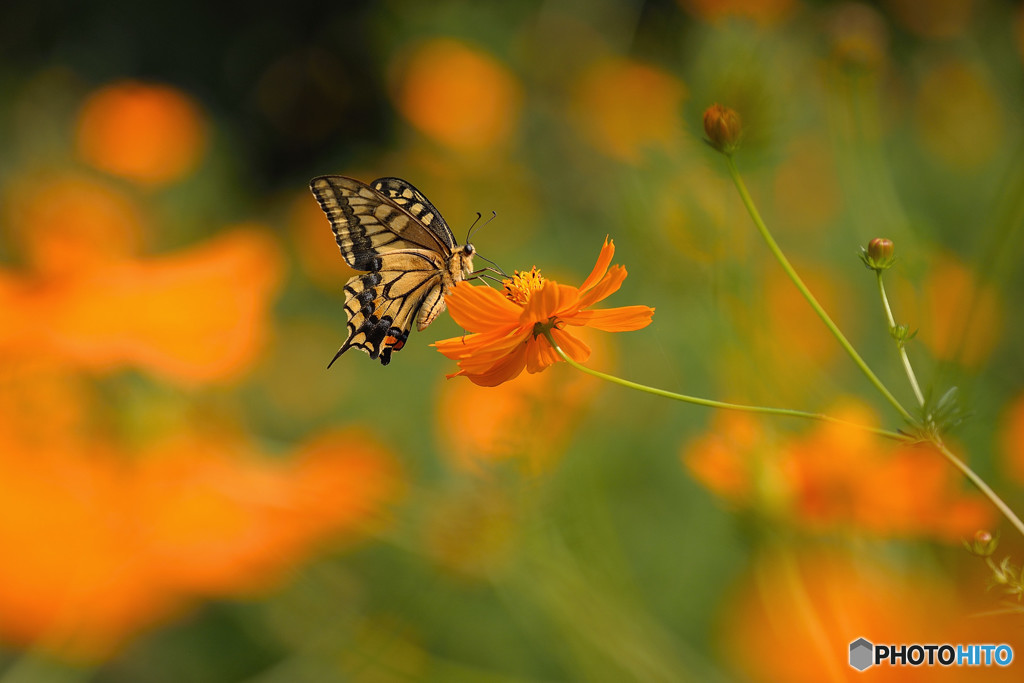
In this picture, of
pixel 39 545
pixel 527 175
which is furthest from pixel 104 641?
pixel 527 175

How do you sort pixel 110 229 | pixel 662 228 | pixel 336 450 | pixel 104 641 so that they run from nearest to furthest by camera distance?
1. pixel 662 228
2. pixel 104 641
3. pixel 336 450
4. pixel 110 229

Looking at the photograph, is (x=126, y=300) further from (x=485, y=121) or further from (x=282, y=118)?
(x=282, y=118)

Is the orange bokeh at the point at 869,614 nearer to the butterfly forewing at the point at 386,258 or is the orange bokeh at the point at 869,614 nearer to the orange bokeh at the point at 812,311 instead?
the butterfly forewing at the point at 386,258

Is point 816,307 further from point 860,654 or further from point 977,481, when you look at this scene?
→ point 860,654

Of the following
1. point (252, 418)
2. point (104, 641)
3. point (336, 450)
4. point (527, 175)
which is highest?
point (527, 175)

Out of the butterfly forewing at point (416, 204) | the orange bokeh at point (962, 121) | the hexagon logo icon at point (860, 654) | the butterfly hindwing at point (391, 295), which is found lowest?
the hexagon logo icon at point (860, 654)

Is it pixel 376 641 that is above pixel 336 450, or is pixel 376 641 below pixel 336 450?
below

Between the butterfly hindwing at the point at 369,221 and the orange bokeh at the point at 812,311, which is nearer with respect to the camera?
the butterfly hindwing at the point at 369,221

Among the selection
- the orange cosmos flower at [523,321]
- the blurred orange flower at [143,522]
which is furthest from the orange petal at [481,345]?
the blurred orange flower at [143,522]
